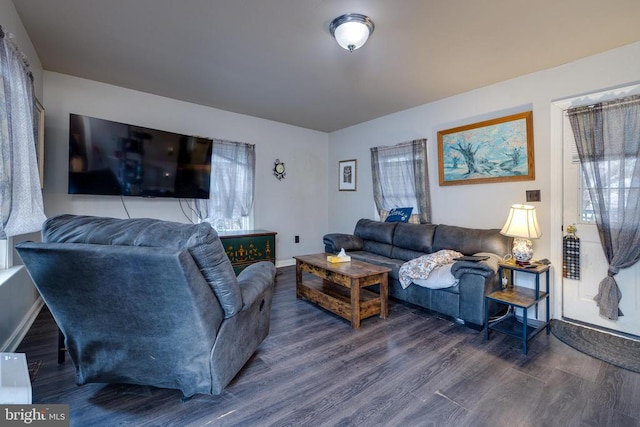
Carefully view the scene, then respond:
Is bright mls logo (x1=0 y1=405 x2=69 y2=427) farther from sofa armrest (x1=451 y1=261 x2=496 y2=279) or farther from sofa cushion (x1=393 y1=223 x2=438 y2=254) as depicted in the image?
Result: sofa cushion (x1=393 y1=223 x2=438 y2=254)

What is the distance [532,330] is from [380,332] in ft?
4.59

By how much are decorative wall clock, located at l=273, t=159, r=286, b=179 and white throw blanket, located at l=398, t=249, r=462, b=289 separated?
2.72m

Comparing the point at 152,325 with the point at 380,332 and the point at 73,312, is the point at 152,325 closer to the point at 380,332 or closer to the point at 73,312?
the point at 73,312

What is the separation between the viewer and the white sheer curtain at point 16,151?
5.95 ft

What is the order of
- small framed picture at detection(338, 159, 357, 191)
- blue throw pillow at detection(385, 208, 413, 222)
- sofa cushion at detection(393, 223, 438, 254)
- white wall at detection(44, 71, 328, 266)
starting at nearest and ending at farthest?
white wall at detection(44, 71, 328, 266)
sofa cushion at detection(393, 223, 438, 254)
blue throw pillow at detection(385, 208, 413, 222)
small framed picture at detection(338, 159, 357, 191)

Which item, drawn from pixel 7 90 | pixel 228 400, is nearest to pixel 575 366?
pixel 228 400

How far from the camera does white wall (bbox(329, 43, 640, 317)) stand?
2.58m

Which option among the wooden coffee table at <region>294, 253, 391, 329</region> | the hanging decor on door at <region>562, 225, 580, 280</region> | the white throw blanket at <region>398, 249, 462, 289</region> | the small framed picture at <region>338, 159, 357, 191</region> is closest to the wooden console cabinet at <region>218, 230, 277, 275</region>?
the wooden coffee table at <region>294, 253, 391, 329</region>

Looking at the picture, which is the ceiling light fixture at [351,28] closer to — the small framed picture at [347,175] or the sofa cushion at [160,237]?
the sofa cushion at [160,237]

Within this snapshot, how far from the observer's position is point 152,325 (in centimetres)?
149

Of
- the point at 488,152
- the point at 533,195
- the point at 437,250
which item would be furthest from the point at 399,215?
the point at 533,195

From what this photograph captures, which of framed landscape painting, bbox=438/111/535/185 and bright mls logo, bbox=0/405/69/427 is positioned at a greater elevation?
framed landscape painting, bbox=438/111/535/185

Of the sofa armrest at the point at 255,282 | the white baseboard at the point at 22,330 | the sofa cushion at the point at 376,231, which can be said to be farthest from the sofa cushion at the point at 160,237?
the sofa cushion at the point at 376,231

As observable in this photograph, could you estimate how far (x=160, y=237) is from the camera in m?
1.38
